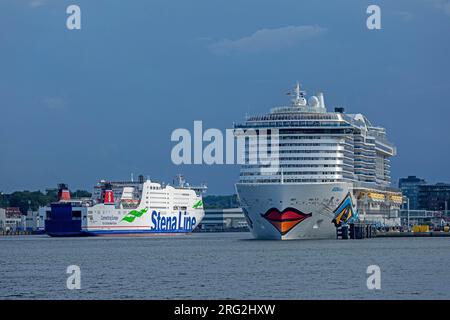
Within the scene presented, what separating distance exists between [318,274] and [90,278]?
39.4 ft

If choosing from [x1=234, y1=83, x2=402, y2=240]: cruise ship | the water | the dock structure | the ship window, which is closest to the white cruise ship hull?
[x1=234, y1=83, x2=402, y2=240]: cruise ship

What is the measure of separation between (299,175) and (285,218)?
5.25 metres

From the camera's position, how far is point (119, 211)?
527ft

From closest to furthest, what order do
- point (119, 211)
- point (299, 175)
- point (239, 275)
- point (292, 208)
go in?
point (239, 275) → point (292, 208) → point (299, 175) → point (119, 211)

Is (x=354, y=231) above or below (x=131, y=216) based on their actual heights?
below

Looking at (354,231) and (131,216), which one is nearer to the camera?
(354,231)

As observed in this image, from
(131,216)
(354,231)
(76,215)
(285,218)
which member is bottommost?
(354,231)

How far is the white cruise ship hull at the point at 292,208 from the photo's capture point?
299ft

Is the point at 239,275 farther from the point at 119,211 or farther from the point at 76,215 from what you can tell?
the point at 76,215

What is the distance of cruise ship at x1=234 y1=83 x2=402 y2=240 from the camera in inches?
3610

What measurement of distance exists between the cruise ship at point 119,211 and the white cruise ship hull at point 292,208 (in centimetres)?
6702


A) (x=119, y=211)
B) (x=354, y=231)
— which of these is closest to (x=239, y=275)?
(x=354, y=231)

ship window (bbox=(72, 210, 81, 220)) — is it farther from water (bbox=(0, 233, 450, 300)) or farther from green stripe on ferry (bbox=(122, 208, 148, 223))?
water (bbox=(0, 233, 450, 300))

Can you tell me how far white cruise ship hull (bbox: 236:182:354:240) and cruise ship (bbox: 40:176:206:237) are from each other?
6702 cm
